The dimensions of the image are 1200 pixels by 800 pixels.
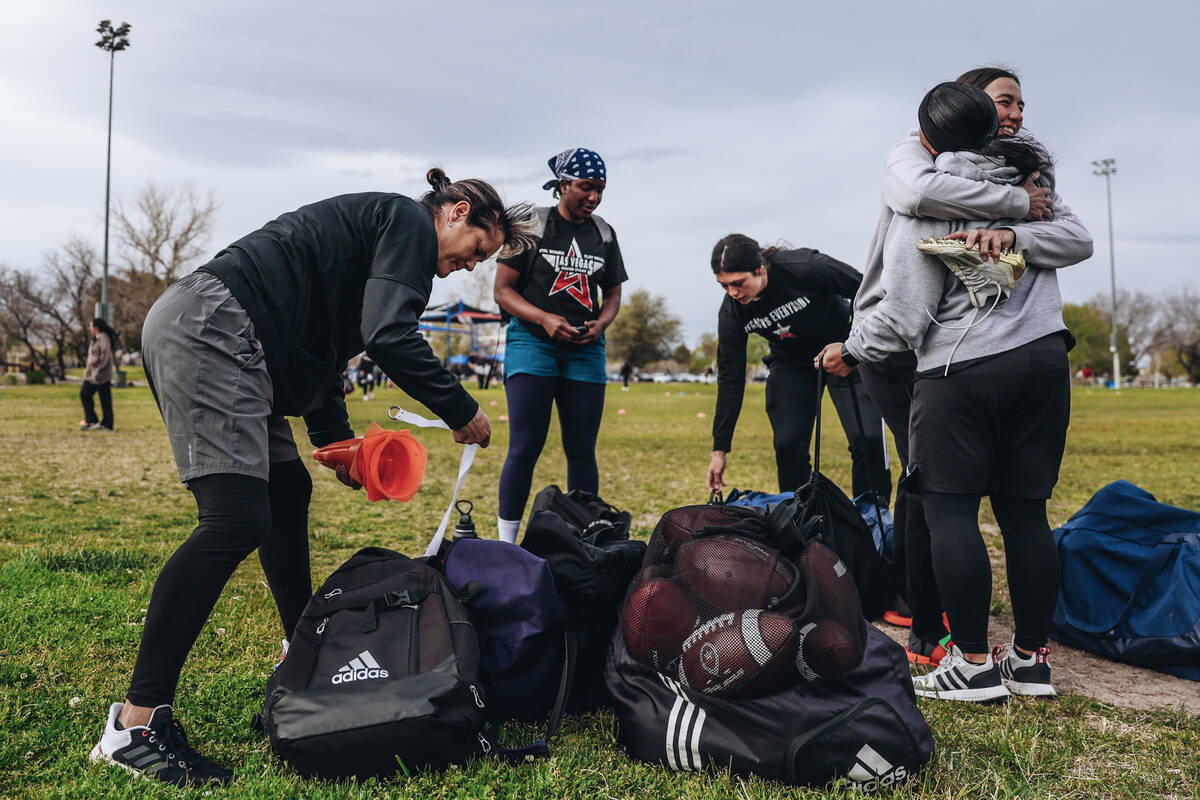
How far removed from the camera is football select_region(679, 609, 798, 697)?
1.99 metres

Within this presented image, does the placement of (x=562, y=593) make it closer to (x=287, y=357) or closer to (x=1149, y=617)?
(x=287, y=357)

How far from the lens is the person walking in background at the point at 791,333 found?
4.17m

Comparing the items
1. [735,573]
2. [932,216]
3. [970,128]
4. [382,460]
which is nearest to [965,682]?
[735,573]

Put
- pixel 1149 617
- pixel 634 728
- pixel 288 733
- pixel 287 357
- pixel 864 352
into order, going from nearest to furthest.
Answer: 1. pixel 288 733
2. pixel 634 728
3. pixel 287 357
4. pixel 864 352
5. pixel 1149 617

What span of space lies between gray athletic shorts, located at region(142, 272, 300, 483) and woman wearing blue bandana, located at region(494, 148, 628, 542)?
187cm

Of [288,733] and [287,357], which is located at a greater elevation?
[287,357]

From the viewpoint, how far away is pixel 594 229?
4.15 m

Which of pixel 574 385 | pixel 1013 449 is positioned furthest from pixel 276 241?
pixel 1013 449

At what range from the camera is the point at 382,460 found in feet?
8.30

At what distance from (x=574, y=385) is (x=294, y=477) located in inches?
68.4

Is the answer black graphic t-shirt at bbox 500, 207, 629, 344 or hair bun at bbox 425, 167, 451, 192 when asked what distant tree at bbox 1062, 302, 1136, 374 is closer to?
black graphic t-shirt at bbox 500, 207, 629, 344

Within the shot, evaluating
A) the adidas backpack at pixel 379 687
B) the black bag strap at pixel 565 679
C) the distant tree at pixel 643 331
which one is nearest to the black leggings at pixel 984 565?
the black bag strap at pixel 565 679

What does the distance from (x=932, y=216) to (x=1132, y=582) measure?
5.60 ft

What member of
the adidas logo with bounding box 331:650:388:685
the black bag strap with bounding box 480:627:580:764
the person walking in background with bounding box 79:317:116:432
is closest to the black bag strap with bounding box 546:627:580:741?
the black bag strap with bounding box 480:627:580:764
